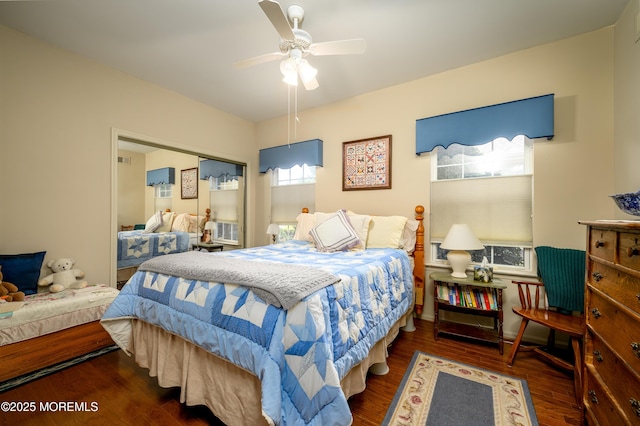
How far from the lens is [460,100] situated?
2674 millimetres

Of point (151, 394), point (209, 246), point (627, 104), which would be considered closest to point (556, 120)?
point (627, 104)

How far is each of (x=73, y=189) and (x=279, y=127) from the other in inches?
101

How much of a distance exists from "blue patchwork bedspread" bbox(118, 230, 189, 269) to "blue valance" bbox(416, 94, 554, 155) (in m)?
3.19

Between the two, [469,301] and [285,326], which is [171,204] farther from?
[469,301]

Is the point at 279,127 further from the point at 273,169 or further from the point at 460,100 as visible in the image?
the point at 460,100

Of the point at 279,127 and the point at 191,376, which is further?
the point at 279,127

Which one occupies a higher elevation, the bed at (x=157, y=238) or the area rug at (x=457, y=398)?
the bed at (x=157, y=238)

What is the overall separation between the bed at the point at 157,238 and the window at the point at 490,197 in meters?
3.10

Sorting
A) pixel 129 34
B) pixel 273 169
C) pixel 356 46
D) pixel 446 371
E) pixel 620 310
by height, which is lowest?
pixel 446 371

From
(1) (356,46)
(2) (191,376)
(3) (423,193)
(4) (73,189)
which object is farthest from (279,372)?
(4) (73,189)

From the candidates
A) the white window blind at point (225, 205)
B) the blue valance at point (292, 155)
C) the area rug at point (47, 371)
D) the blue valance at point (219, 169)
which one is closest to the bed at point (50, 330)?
the area rug at point (47, 371)

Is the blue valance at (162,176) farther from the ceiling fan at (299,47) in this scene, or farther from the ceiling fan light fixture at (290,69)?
the ceiling fan light fixture at (290,69)

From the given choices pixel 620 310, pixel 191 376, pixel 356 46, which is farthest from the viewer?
pixel 356 46

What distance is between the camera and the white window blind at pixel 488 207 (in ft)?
7.80
